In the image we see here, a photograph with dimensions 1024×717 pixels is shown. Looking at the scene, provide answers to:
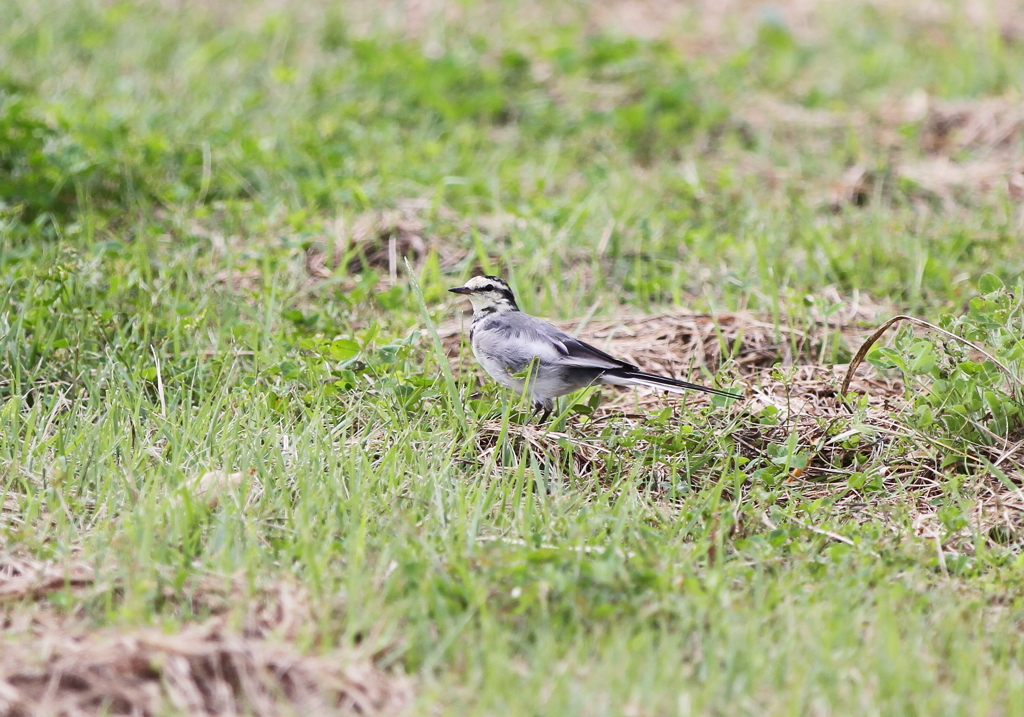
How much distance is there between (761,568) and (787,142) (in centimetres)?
545

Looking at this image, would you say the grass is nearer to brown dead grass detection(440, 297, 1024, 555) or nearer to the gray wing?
brown dead grass detection(440, 297, 1024, 555)

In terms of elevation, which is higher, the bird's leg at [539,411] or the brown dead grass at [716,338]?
the brown dead grass at [716,338]

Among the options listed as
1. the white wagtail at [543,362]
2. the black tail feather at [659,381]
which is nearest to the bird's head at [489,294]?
the white wagtail at [543,362]

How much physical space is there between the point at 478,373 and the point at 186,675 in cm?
239

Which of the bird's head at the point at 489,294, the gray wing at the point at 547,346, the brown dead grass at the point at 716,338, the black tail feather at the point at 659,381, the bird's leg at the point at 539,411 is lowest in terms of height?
the bird's leg at the point at 539,411

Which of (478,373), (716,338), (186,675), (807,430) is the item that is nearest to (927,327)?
(807,430)

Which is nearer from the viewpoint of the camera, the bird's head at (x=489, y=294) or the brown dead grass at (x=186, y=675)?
the brown dead grass at (x=186, y=675)

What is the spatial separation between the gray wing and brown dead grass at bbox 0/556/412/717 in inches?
66.5

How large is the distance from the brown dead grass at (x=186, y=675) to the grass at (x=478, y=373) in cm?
8

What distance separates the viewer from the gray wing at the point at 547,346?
4.33m

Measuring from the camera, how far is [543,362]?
4383 mm

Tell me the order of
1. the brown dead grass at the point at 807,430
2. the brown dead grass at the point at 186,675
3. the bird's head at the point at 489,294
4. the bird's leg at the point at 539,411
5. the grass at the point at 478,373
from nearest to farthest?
1. the brown dead grass at the point at 186,675
2. the grass at the point at 478,373
3. the brown dead grass at the point at 807,430
4. the bird's leg at the point at 539,411
5. the bird's head at the point at 489,294

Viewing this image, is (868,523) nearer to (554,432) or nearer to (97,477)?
(554,432)

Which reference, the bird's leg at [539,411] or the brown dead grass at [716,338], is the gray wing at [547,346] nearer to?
the bird's leg at [539,411]
